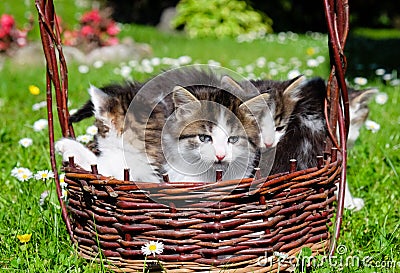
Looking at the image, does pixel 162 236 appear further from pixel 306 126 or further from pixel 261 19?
pixel 261 19

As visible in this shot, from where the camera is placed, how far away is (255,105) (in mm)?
2012

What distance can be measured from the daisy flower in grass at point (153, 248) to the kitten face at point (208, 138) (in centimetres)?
38

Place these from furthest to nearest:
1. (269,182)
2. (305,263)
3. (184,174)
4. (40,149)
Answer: (40,149), (184,174), (305,263), (269,182)

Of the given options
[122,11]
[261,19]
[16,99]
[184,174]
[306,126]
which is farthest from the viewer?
[122,11]

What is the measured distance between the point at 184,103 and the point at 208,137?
0.16 metres

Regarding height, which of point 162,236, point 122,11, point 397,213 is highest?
point 122,11

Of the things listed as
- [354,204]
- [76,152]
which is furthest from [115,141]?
[354,204]

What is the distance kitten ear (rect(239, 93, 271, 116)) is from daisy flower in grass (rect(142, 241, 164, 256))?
2.09 feet

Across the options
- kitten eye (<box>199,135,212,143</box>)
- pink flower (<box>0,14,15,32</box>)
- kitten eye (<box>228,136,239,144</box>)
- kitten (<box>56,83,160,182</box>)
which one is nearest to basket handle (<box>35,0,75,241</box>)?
kitten (<box>56,83,160,182</box>)

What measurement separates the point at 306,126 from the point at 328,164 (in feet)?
1.67

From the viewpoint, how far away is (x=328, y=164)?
6.21 ft

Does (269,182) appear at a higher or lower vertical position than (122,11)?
lower

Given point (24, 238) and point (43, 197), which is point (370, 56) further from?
point (24, 238)

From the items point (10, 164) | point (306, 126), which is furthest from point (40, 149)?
point (306, 126)
